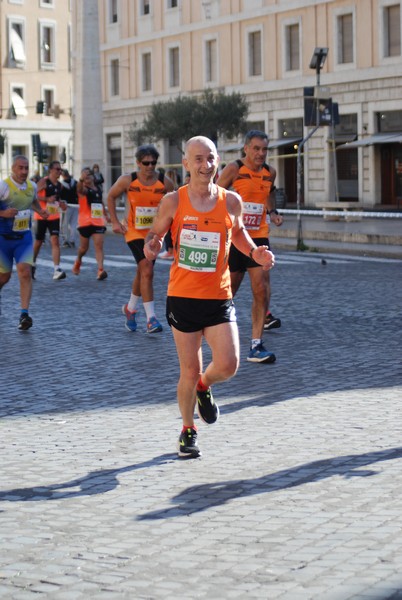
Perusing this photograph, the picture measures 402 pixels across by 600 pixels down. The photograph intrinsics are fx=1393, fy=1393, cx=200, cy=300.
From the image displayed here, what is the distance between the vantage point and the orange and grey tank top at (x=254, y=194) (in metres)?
12.1

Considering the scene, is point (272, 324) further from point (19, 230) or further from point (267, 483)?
point (267, 483)

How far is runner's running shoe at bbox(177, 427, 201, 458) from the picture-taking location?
7.45 m

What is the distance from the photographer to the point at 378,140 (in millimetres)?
45500

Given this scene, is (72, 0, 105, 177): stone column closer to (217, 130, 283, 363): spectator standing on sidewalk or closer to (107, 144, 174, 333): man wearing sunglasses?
(107, 144, 174, 333): man wearing sunglasses

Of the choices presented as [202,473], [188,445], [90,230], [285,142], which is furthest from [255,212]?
[285,142]

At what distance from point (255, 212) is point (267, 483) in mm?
5777

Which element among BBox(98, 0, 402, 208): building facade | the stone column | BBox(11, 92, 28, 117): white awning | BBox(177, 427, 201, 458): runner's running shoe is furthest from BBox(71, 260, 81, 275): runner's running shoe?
BBox(11, 92, 28, 117): white awning

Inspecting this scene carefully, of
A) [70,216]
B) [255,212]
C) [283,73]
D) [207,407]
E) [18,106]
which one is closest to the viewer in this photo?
[207,407]

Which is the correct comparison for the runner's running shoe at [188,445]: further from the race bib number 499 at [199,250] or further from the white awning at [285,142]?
the white awning at [285,142]

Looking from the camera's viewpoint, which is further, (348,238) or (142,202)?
(348,238)

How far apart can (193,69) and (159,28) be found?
3146 mm

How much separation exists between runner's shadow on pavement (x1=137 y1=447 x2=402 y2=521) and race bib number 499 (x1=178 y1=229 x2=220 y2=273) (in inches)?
49.7

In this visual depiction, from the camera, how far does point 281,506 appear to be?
6.16m

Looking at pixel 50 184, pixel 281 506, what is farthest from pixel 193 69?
pixel 281 506
